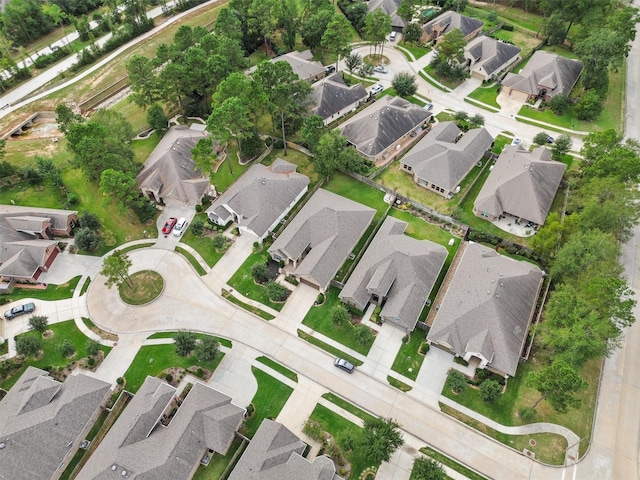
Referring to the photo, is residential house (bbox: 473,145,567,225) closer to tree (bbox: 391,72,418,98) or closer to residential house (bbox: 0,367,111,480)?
tree (bbox: 391,72,418,98)

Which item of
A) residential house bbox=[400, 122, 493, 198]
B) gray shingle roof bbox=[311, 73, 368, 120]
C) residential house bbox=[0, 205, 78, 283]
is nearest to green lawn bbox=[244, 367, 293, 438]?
residential house bbox=[0, 205, 78, 283]

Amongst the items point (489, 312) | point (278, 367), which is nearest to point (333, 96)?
point (489, 312)

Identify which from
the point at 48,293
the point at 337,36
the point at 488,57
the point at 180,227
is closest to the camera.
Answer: the point at 48,293

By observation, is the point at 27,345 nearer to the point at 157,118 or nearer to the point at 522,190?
the point at 157,118

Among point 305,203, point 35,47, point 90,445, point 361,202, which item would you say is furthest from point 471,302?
point 35,47

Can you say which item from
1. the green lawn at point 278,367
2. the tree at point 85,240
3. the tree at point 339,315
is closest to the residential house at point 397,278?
the tree at point 339,315

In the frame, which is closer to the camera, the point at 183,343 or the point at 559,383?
the point at 559,383
